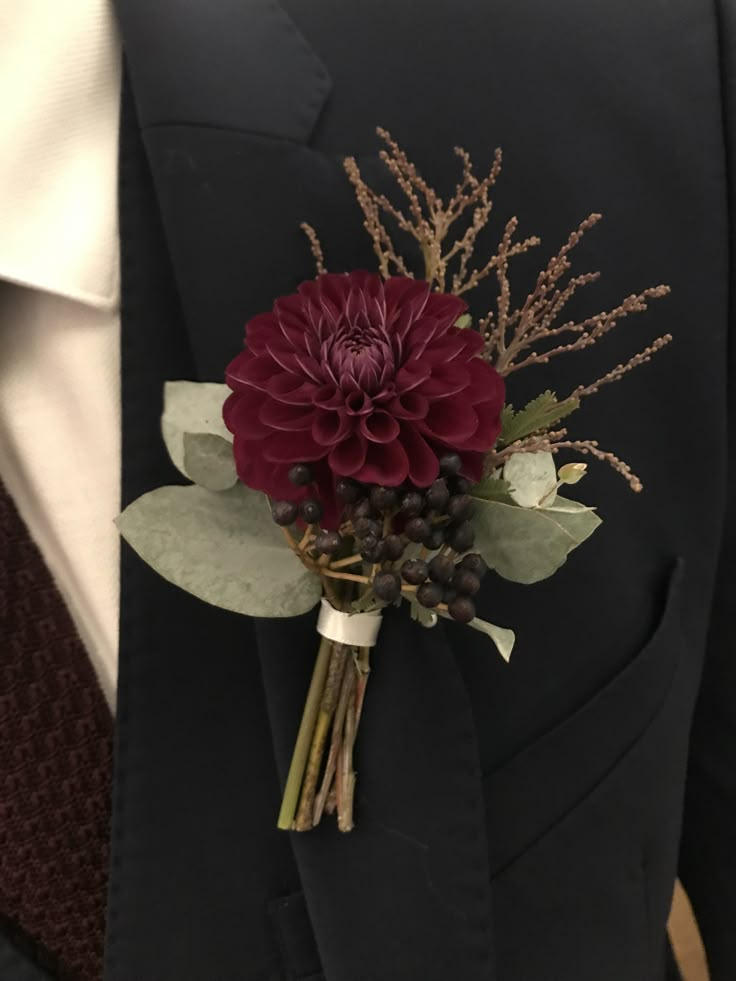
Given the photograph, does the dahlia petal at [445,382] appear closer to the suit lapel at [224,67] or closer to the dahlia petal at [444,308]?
the dahlia petal at [444,308]

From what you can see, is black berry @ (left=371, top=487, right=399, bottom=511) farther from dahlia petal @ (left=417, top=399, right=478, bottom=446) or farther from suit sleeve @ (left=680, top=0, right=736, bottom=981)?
suit sleeve @ (left=680, top=0, right=736, bottom=981)

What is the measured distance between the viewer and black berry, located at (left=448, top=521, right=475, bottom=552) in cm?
32

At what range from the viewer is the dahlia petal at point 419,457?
300 millimetres

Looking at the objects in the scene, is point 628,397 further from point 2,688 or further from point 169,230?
point 2,688

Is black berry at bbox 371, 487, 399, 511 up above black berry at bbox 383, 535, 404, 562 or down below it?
above

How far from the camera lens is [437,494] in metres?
0.30

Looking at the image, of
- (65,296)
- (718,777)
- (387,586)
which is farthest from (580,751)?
(65,296)

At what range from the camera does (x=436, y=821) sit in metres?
0.45

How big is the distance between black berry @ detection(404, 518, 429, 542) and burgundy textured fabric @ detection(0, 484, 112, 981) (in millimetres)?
281

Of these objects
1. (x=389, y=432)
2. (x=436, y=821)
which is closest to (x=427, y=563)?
(x=389, y=432)

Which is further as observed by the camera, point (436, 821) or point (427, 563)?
point (436, 821)

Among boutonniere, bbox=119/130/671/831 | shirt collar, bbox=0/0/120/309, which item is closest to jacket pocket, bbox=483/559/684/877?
boutonniere, bbox=119/130/671/831

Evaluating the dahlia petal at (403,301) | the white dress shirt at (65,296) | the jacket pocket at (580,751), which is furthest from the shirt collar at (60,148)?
the jacket pocket at (580,751)

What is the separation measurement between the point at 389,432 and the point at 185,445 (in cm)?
11
